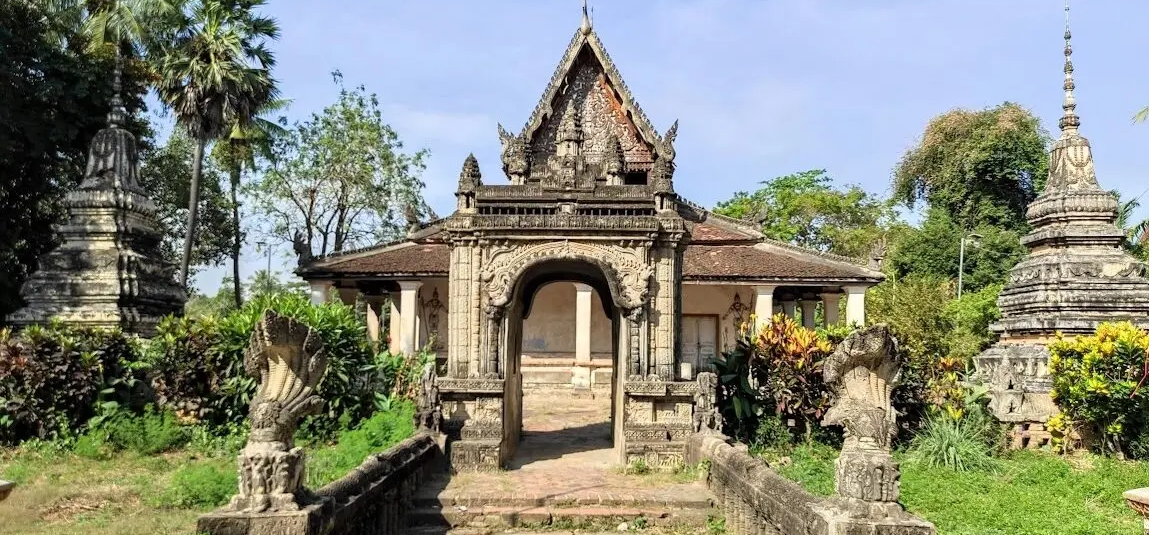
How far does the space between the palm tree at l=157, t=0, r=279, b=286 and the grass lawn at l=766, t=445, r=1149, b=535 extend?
53.6ft

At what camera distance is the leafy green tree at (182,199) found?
26.8m

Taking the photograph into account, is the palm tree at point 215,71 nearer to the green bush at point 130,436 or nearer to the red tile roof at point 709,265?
the red tile roof at point 709,265

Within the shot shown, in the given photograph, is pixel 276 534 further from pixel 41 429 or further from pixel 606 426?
pixel 606 426

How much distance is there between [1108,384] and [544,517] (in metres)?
7.48

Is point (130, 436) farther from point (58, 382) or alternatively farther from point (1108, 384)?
point (1108, 384)

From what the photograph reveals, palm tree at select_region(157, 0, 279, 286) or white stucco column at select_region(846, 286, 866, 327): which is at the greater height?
palm tree at select_region(157, 0, 279, 286)

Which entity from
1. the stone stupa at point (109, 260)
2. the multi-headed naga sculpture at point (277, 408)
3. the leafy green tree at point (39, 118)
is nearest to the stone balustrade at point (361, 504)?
the multi-headed naga sculpture at point (277, 408)

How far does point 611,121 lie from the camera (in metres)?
19.7

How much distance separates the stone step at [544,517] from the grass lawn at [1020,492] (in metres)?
1.59

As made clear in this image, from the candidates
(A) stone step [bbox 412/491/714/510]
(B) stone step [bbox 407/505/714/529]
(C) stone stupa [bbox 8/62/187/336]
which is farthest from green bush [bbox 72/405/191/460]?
(B) stone step [bbox 407/505/714/529]

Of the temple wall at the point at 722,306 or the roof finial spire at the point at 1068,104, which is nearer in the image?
the roof finial spire at the point at 1068,104

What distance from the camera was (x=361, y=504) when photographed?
6.24m

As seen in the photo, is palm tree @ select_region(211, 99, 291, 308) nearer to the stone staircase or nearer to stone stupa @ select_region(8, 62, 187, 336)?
stone stupa @ select_region(8, 62, 187, 336)

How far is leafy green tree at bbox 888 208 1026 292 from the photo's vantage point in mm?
27562
